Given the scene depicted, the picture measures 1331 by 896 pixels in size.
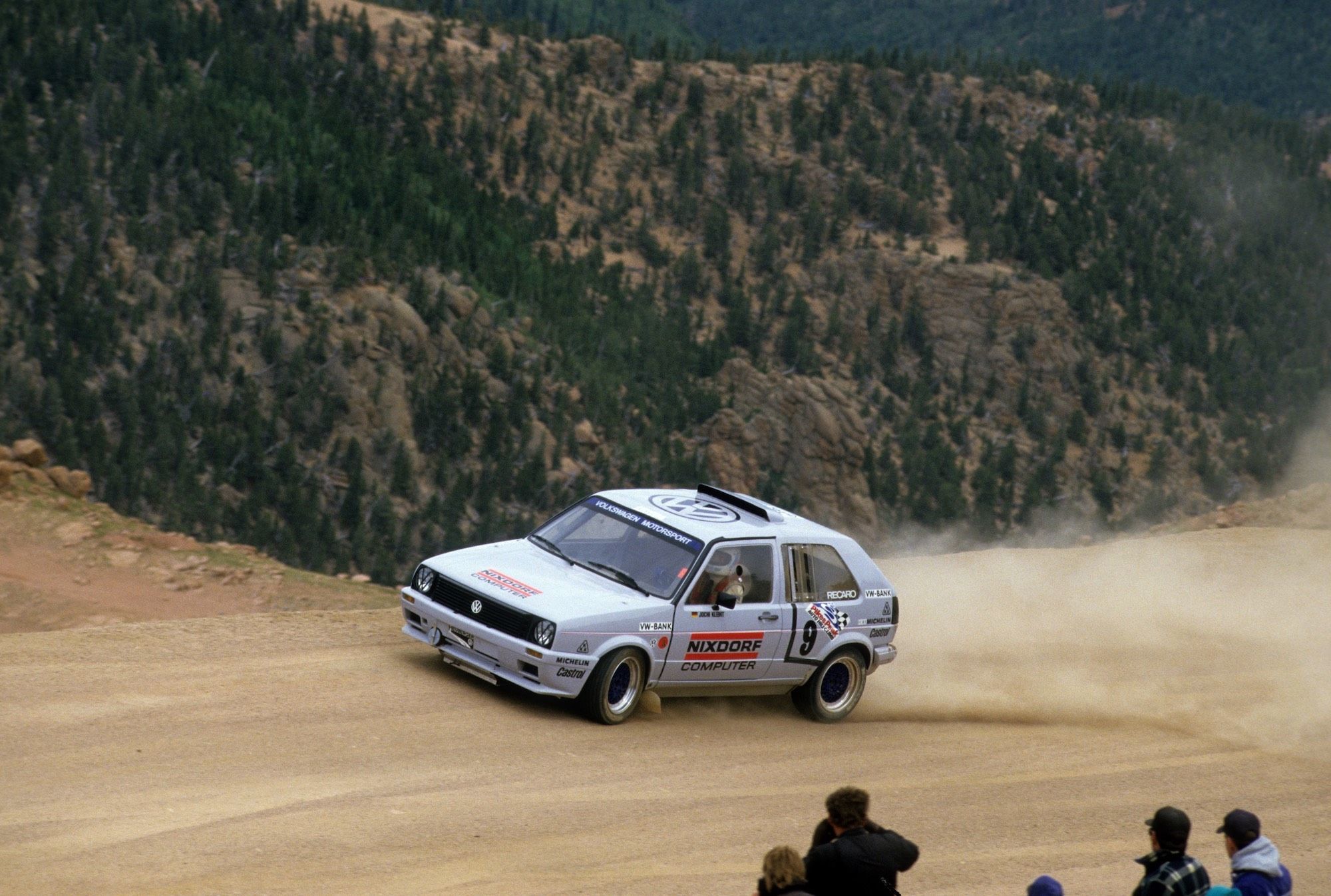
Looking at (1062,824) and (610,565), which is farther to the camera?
(610,565)

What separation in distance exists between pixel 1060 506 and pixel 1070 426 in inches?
175

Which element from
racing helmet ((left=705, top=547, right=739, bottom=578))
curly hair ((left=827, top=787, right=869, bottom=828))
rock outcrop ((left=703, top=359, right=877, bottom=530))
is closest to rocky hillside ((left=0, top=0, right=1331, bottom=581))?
rock outcrop ((left=703, top=359, right=877, bottom=530))

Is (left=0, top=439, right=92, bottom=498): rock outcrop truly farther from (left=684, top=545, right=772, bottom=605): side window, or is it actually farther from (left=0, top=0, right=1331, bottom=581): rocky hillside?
(left=0, top=0, right=1331, bottom=581): rocky hillside

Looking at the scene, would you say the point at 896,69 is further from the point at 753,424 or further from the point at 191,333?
the point at 191,333

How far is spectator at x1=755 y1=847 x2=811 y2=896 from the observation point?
651cm

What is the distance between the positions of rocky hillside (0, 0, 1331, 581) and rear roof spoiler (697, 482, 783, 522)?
765 inches

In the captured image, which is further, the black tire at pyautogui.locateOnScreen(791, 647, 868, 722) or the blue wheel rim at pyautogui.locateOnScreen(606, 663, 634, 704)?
the black tire at pyautogui.locateOnScreen(791, 647, 868, 722)

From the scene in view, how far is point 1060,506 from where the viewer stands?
51.3 m

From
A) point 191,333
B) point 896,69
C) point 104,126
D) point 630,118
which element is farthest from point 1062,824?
point 896,69

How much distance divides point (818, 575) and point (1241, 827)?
6223 millimetres

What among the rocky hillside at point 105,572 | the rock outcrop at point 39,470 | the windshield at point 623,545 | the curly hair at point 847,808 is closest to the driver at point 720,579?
the windshield at point 623,545

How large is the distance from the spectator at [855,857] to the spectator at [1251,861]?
1.49m

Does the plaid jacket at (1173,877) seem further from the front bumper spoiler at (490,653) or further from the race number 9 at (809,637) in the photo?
the race number 9 at (809,637)

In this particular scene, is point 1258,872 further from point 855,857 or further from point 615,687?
point 615,687
